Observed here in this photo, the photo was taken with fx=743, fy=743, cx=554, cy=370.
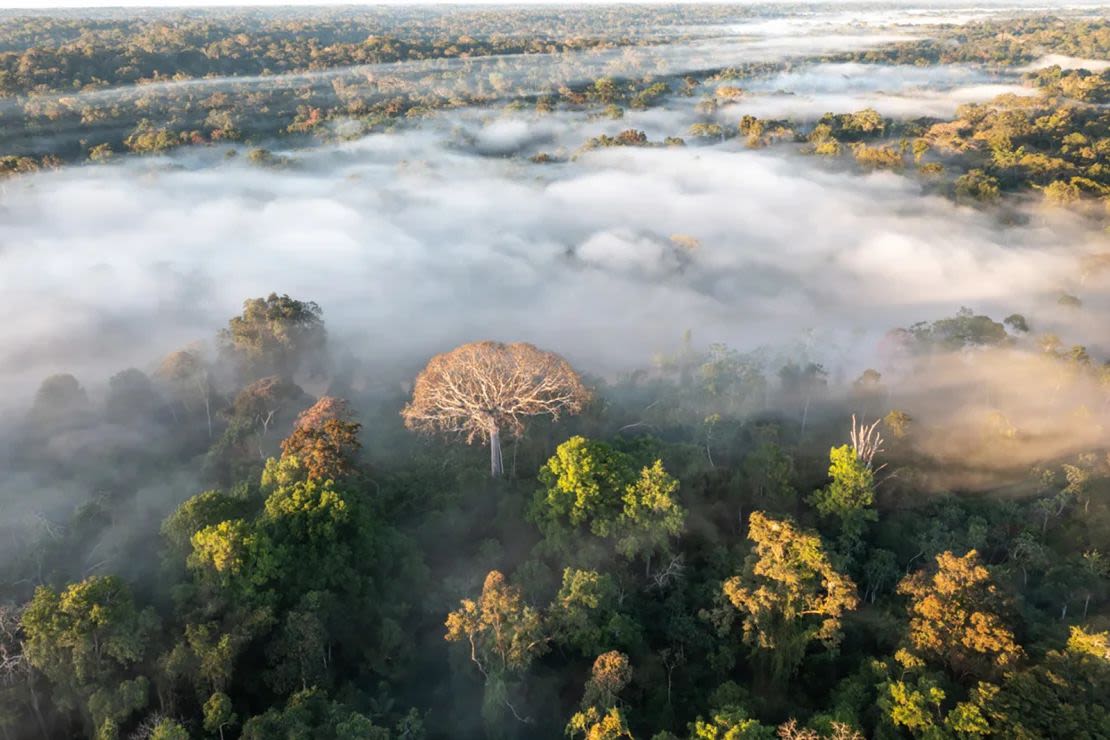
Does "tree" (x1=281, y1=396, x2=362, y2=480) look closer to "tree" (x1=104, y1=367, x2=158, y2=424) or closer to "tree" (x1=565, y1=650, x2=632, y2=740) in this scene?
"tree" (x1=565, y1=650, x2=632, y2=740)

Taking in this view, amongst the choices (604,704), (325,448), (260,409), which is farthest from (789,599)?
(260,409)

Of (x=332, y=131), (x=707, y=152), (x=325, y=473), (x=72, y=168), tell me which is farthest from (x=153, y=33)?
(x=325, y=473)

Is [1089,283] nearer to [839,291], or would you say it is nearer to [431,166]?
[839,291]

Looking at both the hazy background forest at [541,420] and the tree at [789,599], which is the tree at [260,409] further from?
the tree at [789,599]

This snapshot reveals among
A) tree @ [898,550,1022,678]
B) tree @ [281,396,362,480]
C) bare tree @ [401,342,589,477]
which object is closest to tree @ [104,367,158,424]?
tree @ [281,396,362,480]

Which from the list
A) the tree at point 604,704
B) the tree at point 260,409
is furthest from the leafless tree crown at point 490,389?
the tree at point 604,704

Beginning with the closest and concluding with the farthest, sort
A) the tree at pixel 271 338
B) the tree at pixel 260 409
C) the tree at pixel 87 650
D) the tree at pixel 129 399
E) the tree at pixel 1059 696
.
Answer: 1. the tree at pixel 1059 696
2. the tree at pixel 87 650
3. the tree at pixel 260 409
4. the tree at pixel 129 399
5. the tree at pixel 271 338

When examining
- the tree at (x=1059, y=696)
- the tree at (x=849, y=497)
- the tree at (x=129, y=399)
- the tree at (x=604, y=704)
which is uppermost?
the tree at (x=1059, y=696)
